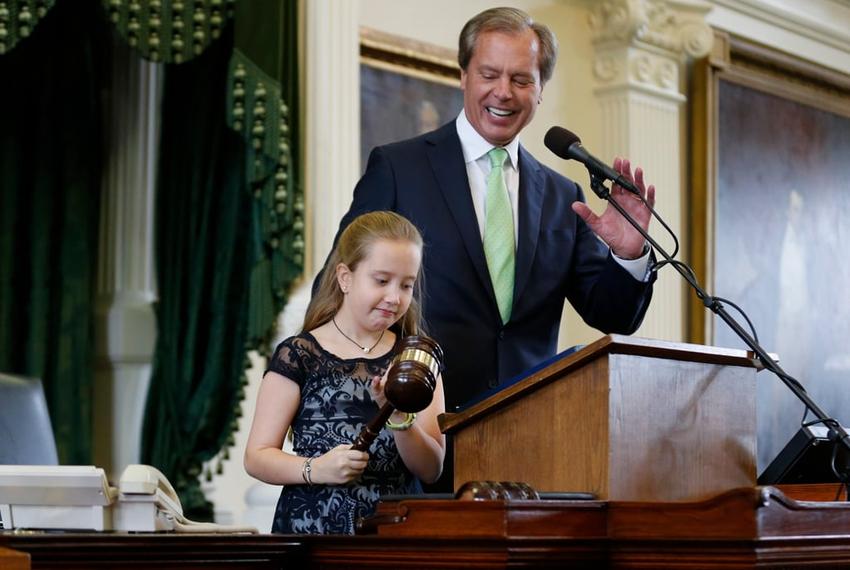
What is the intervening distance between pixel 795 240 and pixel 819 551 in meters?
6.85

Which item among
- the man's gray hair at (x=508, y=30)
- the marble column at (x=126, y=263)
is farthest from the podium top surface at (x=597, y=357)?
the marble column at (x=126, y=263)

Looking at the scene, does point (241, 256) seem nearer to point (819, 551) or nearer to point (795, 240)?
point (795, 240)

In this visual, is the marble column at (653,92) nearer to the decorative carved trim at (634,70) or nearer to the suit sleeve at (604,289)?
the decorative carved trim at (634,70)

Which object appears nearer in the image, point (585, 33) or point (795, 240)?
point (585, 33)

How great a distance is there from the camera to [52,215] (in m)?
6.80

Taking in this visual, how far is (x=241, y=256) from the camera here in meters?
6.42

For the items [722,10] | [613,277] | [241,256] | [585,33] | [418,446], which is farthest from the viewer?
[722,10]

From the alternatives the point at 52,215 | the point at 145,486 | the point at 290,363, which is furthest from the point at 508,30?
the point at 52,215

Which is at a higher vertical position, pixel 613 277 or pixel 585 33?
pixel 585 33

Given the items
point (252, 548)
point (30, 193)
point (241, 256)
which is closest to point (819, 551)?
point (252, 548)

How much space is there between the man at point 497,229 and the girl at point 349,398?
1.11 ft

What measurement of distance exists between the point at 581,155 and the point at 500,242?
0.52 m

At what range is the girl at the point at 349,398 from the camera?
2814mm

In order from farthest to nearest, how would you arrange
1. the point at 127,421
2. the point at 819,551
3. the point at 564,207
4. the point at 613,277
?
the point at 127,421
the point at 564,207
the point at 613,277
the point at 819,551
